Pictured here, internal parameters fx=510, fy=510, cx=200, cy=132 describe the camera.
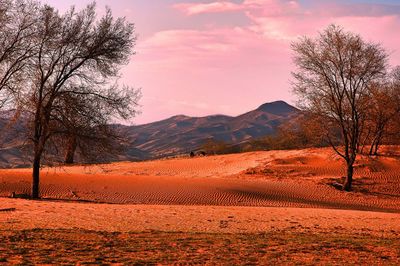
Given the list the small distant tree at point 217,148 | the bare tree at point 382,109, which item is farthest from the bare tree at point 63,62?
the small distant tree at point 217,148

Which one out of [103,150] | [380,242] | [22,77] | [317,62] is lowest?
[380,242]

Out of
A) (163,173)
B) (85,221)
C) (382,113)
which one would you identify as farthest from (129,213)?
(382,113)

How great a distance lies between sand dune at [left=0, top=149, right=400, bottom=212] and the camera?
24047 millimetres

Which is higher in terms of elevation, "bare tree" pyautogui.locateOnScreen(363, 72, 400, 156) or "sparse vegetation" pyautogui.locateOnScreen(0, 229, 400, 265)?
"bare tree" pyautogui.locateOnScreen(363, 72, 400, 156)

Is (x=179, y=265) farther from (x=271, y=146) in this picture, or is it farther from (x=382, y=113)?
(x=271, y=146)

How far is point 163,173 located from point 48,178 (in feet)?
32.3

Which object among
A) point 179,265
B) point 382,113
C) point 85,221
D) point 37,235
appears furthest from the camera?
point 382,113

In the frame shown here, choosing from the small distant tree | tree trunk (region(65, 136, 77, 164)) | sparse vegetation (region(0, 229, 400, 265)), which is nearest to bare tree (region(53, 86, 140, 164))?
tree trunk (region(65, 136, 77, 164))

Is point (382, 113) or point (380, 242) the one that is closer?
point (380, 242)

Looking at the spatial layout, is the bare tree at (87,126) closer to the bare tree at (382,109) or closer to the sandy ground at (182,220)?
the sandy ground at (182,220)

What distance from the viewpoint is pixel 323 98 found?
27.7 m

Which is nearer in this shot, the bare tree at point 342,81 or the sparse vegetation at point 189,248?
the sparse vegetation at point 189,248

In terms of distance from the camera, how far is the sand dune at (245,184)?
2405 cm

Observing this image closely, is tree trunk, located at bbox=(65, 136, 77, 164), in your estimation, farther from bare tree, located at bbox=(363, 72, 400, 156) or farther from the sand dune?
bare tree, located at bbox=(363, 72, 400, 156)
